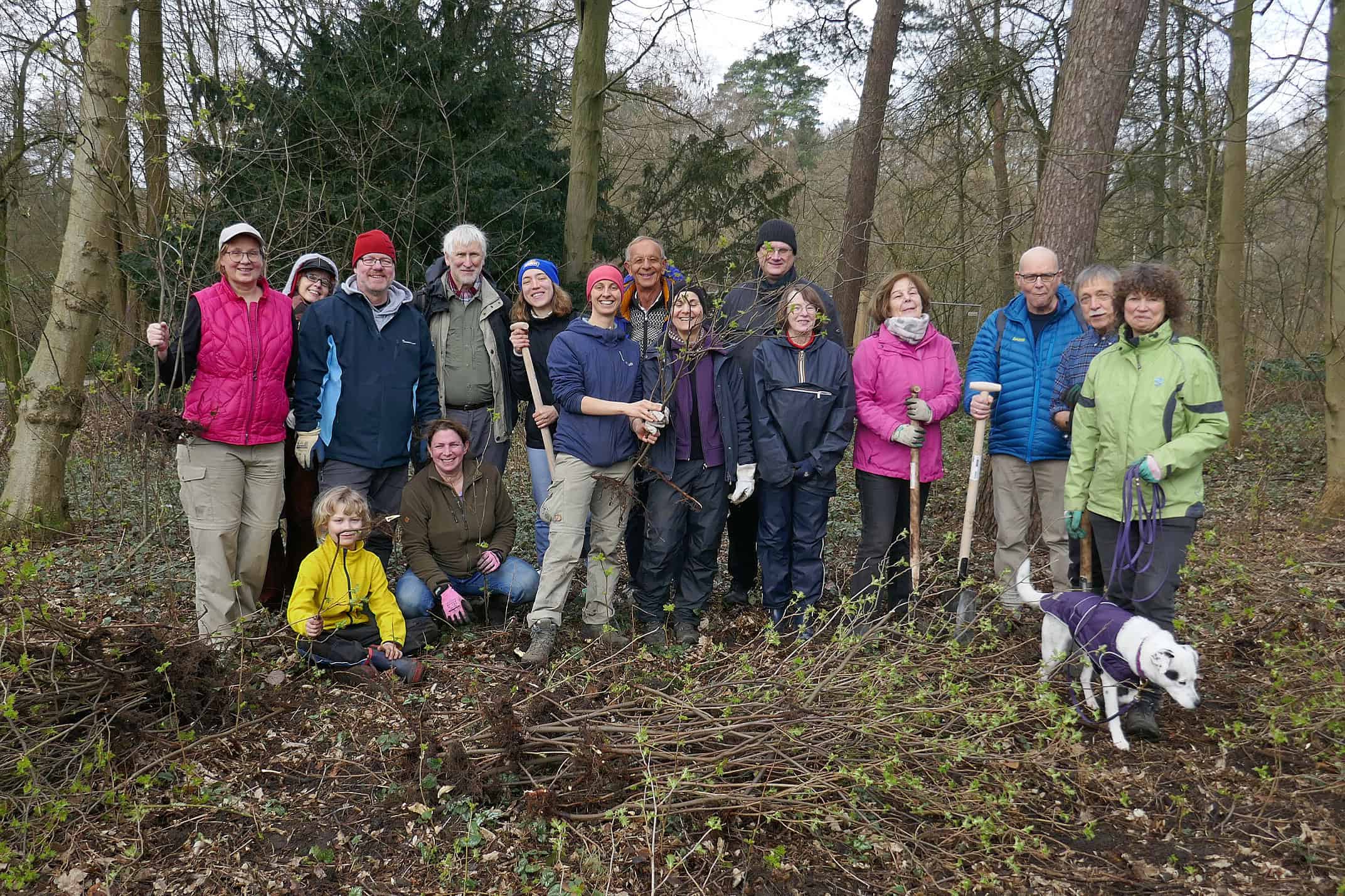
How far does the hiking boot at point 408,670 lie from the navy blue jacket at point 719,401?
1.58 meters

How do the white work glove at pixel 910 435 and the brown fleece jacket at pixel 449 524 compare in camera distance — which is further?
the brown fleece jacket at pixel 449 524

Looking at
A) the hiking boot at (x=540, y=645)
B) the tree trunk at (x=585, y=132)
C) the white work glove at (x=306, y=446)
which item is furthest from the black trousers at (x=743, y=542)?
the tree trunk at (x=585, y=132)

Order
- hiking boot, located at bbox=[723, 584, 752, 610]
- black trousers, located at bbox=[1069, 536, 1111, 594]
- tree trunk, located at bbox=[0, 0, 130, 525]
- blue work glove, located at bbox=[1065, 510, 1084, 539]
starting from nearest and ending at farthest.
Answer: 1. blue work glove, located at bbox=[1065, 510, 1084, 539]
2. black trousers, located at bbox=[1069, 536, 1111, 594]
3. hiking boot, located at bbox=[723, 584, 752, 610]
4. tree trunk, located at bbox=[0, 0, 130, 525]

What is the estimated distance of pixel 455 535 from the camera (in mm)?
4918

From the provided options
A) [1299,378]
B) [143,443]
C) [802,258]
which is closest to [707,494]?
[143,443]

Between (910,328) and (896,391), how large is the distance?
0.35 m

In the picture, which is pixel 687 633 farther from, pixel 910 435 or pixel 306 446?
pixel 306 446

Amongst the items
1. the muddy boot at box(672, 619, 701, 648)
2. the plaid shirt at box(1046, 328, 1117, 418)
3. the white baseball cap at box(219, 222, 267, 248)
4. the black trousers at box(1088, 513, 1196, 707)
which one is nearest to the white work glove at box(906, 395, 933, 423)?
the plaid shirt at box(1046, 328, 1117, 418)

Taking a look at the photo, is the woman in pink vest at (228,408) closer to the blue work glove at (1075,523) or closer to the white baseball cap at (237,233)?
the white baseball cap at (237,233)

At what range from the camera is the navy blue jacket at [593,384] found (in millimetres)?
4652

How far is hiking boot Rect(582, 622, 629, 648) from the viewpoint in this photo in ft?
14.9

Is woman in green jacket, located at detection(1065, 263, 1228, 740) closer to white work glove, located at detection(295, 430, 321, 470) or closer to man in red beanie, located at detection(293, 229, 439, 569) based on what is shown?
man in red beanie, located at detection(293, 229, 439, 569)

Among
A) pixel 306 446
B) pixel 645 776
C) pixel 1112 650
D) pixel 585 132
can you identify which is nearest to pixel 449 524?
pixel 306 446

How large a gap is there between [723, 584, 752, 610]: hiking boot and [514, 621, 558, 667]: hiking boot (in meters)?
1.32
